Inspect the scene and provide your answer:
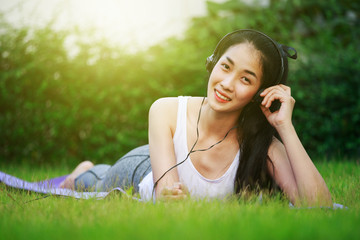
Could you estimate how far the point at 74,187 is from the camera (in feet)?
14.3

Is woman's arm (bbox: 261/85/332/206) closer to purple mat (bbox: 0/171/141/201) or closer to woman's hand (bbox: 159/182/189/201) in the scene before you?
woman's hand (bbox: 159/182/189/201)

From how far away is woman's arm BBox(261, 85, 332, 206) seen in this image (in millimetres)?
2826

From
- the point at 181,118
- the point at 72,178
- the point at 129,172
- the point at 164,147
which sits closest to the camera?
the point at 164,147

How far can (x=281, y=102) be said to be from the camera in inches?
123

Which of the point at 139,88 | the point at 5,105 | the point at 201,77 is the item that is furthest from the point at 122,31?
the point at 5,105

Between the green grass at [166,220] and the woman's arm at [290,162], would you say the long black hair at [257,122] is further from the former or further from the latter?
the green grass at [166,220]

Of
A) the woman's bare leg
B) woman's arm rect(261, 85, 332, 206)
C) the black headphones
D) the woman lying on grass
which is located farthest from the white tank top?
the woman's bare leg

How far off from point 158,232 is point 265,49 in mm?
1722

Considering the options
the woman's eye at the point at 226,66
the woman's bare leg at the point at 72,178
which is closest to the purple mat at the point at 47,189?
the woman's bare leg at the point at 72,178

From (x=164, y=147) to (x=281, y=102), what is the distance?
39.9 inches

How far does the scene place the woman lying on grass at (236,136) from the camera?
291cm

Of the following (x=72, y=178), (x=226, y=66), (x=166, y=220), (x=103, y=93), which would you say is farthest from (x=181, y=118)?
(x=103, y=93)

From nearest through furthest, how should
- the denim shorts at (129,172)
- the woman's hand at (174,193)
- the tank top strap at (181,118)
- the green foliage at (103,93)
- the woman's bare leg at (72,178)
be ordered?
the woman's hand at (174,193) → the tank top strap at (181,118) → the denim shorts at (129,172) → the woman's bare leg at (72,178) → the green foliage at (103,93)

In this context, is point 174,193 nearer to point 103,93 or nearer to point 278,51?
point 278,51
